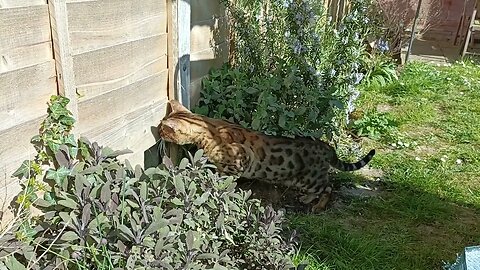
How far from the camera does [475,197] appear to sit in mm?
3965

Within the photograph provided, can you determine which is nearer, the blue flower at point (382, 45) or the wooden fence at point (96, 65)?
the wooden fence at point (96, 65)

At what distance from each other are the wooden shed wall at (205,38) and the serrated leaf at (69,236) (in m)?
1.80

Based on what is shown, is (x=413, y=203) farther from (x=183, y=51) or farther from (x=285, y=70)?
(x=183, y=51)

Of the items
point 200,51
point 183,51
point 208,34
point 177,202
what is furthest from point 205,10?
point 177,202

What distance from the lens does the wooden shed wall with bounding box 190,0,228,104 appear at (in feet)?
12.0

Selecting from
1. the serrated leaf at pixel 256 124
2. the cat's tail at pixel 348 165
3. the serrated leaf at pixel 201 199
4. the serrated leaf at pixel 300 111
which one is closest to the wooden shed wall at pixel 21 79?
the serrated leaf at pixel 201 199

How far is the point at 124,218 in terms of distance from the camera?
Result: 224 cm

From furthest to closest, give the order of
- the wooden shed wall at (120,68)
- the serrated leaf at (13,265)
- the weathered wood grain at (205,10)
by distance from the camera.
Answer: the weathered wood grain at (205,10)
the wooden shed wall at (120,68)
the serrated leaf at (13,265)

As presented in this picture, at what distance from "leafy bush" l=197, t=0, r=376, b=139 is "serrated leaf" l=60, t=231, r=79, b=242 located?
1779 mm

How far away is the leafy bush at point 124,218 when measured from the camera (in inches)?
83.0

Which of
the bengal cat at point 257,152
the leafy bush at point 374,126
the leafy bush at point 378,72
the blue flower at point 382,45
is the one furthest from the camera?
the leafy bush at point 378,72

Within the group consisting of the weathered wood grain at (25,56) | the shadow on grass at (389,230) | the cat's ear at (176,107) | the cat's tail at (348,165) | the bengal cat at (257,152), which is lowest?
the shadow on grass at (389,230)

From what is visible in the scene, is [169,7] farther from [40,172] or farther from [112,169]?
[40,172]

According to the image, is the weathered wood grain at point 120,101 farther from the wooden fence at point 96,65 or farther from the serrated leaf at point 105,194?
the serrated leaf at point 105,194
